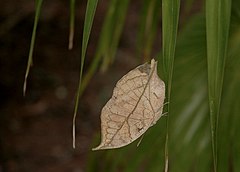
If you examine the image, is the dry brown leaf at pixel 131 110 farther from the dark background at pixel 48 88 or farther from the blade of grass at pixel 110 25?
the dark background at pixel 48 88

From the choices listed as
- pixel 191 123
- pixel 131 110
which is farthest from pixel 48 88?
pixel 131 110

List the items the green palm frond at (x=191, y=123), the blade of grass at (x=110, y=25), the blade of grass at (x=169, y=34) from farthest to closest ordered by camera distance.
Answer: the blade of grass at (x=110, y=25)
the green palm frond at (x=191, y=123)
the blade of grass at (x=169, y=34)

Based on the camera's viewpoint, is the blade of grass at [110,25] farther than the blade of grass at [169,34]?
Yes

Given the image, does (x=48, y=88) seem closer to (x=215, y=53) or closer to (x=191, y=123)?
(x=191, y=123)

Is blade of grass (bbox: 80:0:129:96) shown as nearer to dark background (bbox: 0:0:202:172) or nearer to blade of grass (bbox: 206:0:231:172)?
blade of grass (bbox: 206:0:231:172)

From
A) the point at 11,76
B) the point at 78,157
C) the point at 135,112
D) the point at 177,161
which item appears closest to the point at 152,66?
the point at 135,112

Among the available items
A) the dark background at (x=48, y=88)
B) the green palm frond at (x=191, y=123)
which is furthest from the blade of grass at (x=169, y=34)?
the dark background at (x=48, y=88)
